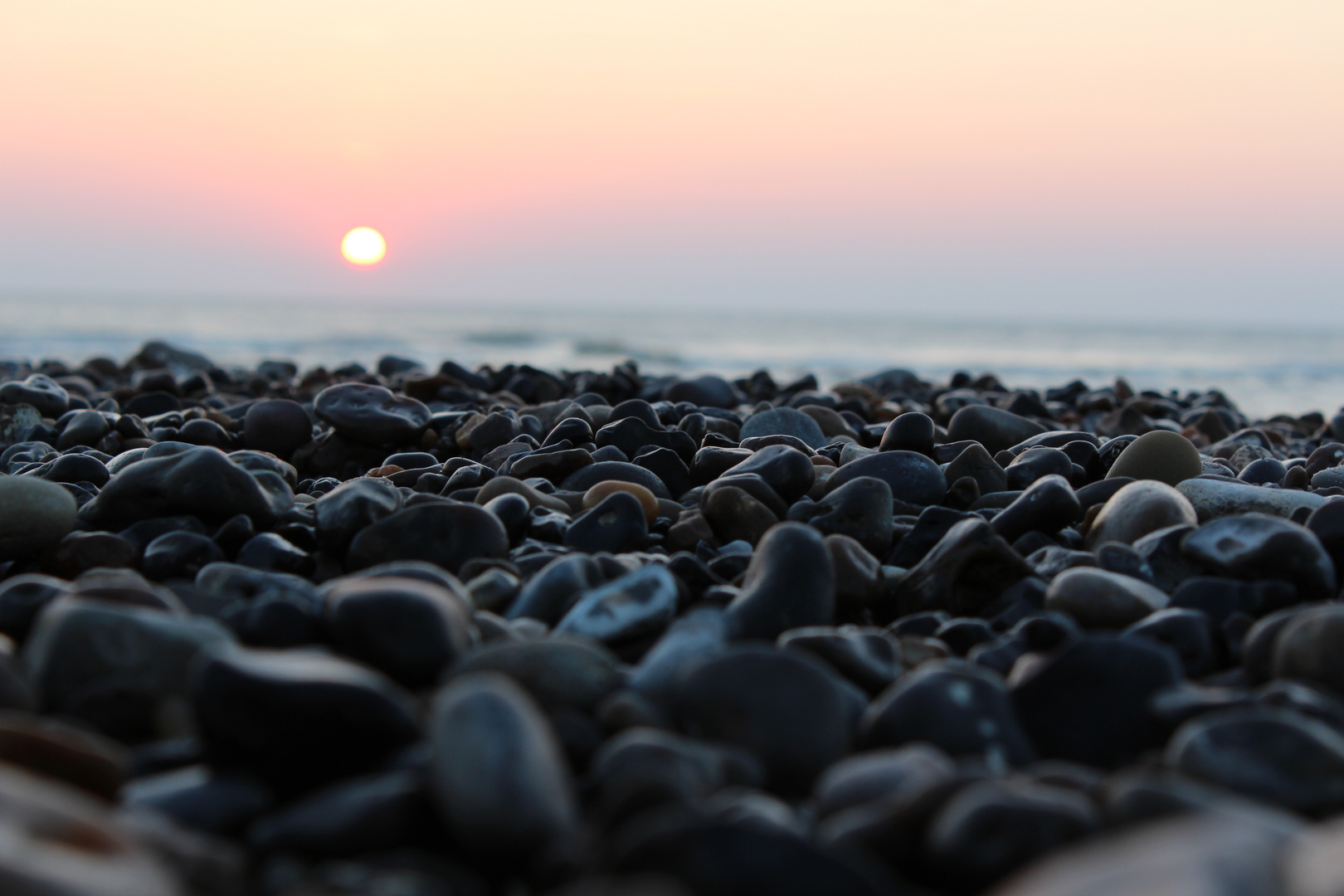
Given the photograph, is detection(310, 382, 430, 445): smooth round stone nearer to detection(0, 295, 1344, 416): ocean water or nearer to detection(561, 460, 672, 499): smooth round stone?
detection(561, 460, 672, 499): smooth round stone

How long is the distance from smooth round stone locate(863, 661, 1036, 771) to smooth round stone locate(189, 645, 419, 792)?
70 cm

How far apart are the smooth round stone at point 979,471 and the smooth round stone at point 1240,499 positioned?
52 cm

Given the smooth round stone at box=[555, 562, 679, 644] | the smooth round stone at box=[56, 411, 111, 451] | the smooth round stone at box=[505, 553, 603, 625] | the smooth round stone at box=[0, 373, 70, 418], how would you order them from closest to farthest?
the smooth round stone at box=[555, 562, 679, 644] < the smooth round stone at box=[505, 553, 603, 625] < the smooth round stone at box=[56, 411, 111, 451] < the smooth round stone at box=[0, 373, 70, 418]

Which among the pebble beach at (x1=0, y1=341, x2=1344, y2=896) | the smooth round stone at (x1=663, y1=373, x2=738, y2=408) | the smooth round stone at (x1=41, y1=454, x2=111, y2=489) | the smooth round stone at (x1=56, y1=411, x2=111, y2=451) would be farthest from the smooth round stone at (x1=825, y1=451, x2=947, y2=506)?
the smooth round stone at (x1=56, y1=411, x2=111, y2=451)

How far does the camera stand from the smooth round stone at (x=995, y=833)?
1039 mm

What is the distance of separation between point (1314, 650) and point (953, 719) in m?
0.63

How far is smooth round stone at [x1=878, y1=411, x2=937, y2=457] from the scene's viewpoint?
10.7 feet

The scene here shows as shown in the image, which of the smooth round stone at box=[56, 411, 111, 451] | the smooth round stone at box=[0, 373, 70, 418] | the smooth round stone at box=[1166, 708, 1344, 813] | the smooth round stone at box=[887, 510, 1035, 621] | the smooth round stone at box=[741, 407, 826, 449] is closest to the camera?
the smooth round stone at box=[1166, 708, 1344, 813]

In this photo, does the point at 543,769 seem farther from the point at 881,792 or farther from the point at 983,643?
the point at 983,643

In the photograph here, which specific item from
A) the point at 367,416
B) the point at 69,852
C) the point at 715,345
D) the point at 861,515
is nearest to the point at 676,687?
the point at 69,852

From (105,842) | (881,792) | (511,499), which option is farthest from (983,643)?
(105,842)

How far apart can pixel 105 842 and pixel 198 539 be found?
4.92 feet

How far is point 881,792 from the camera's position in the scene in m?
1.22

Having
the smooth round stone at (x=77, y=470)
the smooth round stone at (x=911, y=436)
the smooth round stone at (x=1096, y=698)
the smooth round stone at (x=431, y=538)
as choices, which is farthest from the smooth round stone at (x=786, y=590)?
the smooth round stone at (x=77, y=470)
